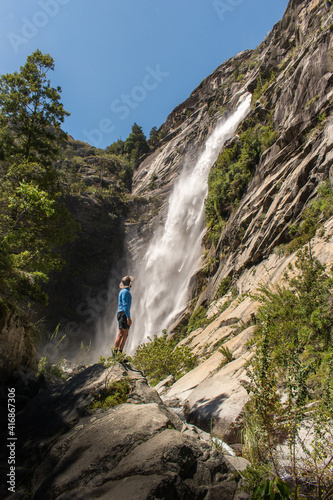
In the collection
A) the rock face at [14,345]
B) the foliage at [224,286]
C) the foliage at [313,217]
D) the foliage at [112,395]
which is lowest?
the foliage at [112,395]

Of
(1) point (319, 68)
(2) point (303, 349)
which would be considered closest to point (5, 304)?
(2) point (303, 349)

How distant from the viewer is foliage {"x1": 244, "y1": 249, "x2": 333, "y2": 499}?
2.39 m

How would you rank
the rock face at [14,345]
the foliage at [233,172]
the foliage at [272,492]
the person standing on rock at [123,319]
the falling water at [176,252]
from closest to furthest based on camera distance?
the foliage at [272,492] → the rock face at [14,345] → the person standing on rock at [123,319] → the foliage at [233,172] → the falling water at [176,252]

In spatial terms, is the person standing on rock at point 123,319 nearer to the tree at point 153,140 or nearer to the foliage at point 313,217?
the foliage at point 313,217

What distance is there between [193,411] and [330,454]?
2828mm

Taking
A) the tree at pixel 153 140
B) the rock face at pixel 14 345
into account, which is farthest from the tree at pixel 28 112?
the tree at pixel 153 140

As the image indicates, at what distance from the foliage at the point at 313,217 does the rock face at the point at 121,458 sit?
260 inches

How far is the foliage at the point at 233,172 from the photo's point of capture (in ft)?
54.2

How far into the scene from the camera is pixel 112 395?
4.26m

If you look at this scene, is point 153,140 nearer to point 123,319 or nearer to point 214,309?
point 214,309

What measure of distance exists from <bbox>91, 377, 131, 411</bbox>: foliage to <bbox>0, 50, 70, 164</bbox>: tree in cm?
918

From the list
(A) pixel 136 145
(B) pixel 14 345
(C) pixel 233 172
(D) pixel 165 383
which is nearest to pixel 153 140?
(A) pixel 136 145

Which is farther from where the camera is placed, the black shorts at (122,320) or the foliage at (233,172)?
the foliage at (233,172)

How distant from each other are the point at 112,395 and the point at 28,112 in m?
11.4
